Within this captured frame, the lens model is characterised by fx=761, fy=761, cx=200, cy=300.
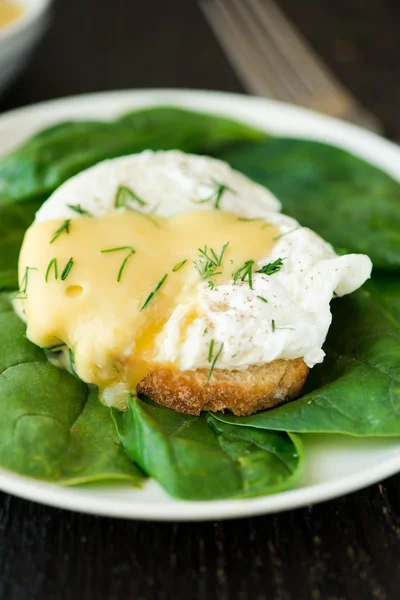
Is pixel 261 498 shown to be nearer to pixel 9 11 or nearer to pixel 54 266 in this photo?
pixel 54 266

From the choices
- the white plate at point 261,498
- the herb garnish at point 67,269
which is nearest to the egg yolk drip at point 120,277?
the herb garnish at point 67,269

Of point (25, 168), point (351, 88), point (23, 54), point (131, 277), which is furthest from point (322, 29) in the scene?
point (131, 277)

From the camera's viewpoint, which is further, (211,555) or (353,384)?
(353,384)

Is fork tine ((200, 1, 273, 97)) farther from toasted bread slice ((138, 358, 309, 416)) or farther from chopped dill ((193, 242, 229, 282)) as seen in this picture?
toasted bread slice ((138, 358, 309, 416))

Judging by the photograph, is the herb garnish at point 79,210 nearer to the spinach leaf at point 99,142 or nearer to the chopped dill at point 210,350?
the spinach leaf at point 99,142

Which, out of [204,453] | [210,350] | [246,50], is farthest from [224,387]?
[246,50]

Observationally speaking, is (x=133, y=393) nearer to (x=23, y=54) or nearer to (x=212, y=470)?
(x=212, y=470)

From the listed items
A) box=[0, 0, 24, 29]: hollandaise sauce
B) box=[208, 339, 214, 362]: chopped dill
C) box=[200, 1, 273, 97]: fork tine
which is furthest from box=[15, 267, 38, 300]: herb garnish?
box=[200, 1, 273, 97]: fork tine
